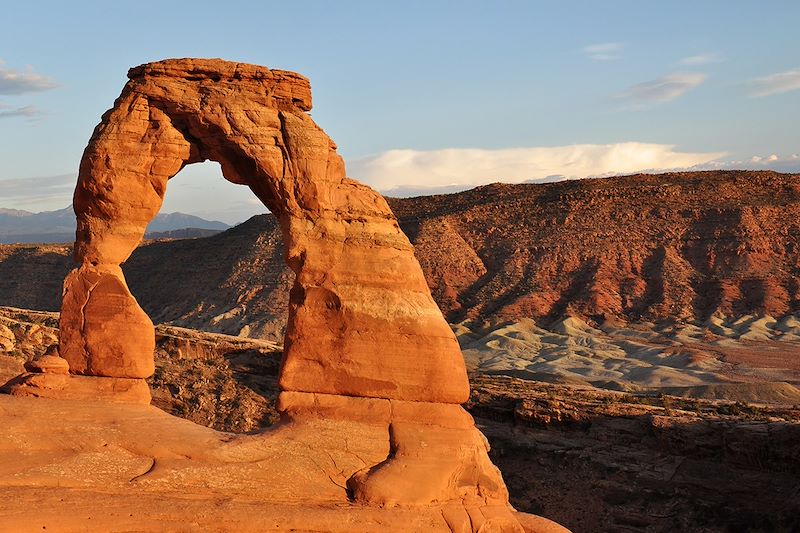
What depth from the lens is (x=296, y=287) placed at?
1523 cm

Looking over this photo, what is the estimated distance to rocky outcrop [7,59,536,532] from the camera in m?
14.8

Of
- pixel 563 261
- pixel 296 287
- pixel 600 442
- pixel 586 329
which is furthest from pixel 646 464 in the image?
pixel 563 261

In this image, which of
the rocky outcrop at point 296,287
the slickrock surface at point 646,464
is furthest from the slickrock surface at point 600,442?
the rocky outcrop at point 296,287

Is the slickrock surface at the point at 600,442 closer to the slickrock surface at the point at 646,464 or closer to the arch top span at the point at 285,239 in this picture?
the slickrock surface at the point at 646,464

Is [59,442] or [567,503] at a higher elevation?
[59,442]

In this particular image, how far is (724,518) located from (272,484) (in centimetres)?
1496

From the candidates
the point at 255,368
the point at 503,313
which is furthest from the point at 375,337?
the point at 503,313

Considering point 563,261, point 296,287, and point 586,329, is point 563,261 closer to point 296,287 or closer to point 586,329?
point 586,329

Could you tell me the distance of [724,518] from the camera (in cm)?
2378

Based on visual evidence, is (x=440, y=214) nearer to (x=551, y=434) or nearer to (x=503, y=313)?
(x=503, y=313)

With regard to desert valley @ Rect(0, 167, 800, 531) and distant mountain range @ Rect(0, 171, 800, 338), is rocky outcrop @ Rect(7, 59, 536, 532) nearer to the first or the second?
desert valley @ Rect(0, 167, 800, 531)

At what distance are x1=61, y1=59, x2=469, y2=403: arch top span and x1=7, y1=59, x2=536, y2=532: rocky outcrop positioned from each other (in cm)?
2

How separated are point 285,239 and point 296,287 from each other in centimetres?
Answer: 82

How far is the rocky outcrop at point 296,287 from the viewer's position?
14758 mm
